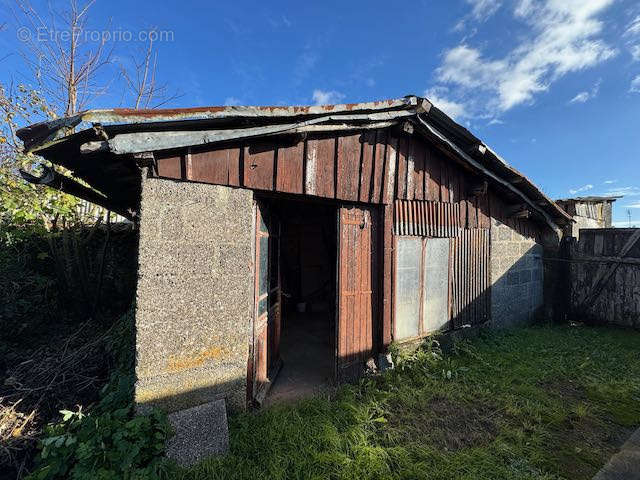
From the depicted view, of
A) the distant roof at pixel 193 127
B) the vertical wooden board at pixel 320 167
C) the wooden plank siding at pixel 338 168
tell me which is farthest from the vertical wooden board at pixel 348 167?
the distant roof at pixel 193 127

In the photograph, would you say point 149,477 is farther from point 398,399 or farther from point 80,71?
point 80,71

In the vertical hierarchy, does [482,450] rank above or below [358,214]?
below

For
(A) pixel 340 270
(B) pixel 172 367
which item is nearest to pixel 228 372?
(B) pixel 172 367

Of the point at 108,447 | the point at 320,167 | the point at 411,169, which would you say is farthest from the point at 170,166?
the point at 411,169

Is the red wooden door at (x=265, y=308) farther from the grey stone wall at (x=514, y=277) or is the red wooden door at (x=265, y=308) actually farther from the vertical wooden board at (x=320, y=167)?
the grey stone wall at (x=514, y=277)

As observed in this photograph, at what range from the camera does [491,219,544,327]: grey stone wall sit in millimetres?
6133

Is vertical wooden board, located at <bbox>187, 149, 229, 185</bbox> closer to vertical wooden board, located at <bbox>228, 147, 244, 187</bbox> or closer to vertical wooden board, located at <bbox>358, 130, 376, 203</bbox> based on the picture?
vertical wooden board, located at <bbox>228, 147, 244, 187</bbox>

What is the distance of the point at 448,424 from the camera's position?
326 centimetres

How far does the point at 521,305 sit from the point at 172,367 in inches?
299

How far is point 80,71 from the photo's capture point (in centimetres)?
855

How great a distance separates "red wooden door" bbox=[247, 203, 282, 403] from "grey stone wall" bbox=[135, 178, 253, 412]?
0.91 feet

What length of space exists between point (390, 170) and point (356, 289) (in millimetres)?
1960

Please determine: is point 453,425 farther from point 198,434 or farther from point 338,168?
point 338,168

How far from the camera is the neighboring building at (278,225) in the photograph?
9.16ft
